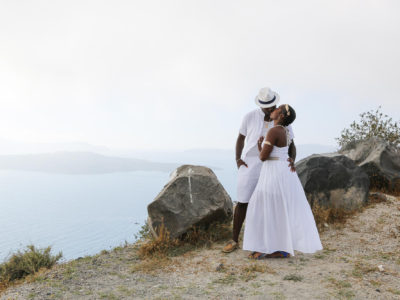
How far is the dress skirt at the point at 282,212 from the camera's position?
5602 millimetres

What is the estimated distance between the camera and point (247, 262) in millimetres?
5781

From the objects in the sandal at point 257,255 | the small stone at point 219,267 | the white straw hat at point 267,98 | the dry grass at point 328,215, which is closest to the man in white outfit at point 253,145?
the white straw hat at point 267,98

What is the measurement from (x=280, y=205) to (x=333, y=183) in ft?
13.6

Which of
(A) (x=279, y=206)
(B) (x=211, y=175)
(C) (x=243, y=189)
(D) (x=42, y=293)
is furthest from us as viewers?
(B) (x=211, y=175)

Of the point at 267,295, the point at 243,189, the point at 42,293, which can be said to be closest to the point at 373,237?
the point at 243,189

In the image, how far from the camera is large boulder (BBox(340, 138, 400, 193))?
37.5 ft

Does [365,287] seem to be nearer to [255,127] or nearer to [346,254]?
[346,254]

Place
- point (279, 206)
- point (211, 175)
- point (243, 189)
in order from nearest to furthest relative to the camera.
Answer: point (279, 206), point (243, 189), point (211, 175)

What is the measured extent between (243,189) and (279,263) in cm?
135

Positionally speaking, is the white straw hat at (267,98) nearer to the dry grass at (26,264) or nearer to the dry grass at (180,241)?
the dry grass at (180,241)

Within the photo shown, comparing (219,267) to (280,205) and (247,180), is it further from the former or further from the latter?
(247,180)

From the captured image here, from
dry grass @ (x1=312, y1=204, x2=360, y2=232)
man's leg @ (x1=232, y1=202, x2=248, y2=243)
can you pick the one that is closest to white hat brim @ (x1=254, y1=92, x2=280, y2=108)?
man's leg @ (x1=232, y1=202, x2=248, y2=243)

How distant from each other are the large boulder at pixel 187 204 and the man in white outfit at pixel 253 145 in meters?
0.97

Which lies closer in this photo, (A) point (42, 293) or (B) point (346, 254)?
(A) point (42, 293)
